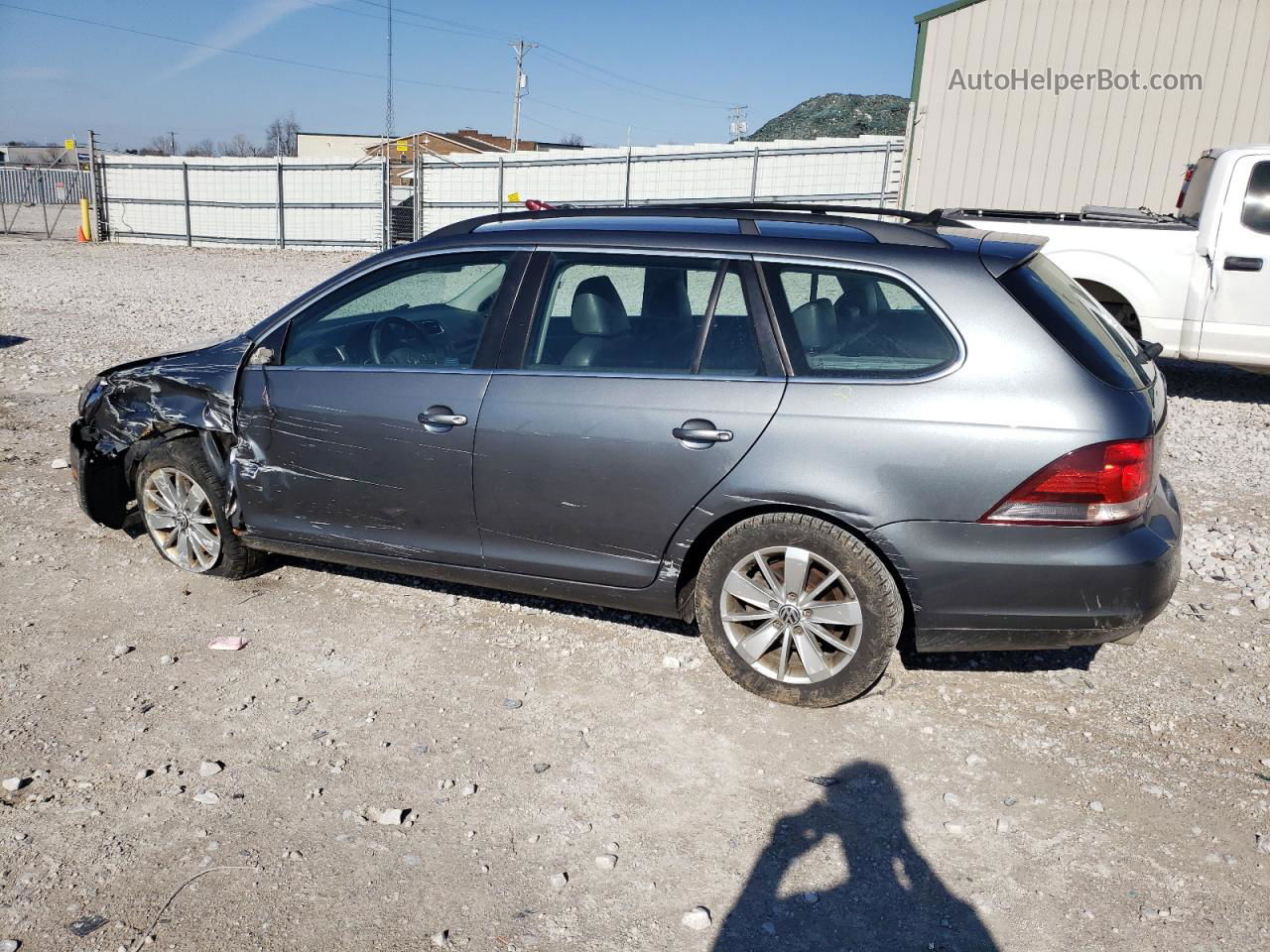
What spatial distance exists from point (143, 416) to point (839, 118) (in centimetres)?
2213

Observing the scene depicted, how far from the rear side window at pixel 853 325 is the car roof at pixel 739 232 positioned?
0.34 feet

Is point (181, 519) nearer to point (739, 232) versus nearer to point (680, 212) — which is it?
point (680, 212)

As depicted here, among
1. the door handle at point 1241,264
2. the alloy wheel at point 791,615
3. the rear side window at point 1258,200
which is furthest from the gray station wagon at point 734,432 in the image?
the rear side window at point 1258,200

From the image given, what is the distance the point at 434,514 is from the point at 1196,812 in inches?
114

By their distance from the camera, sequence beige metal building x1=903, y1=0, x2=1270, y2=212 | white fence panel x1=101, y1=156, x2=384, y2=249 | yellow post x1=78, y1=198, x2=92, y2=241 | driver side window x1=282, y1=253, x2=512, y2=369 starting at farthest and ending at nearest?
yellow post x1=78, y1=198, x2=92, y2=241 → white fence panel x1=101, y1=156, x2=384, y2=249 → beige metal building x1=903, y1=0, x2=1270, y2=212 → driver side window x1=282, y1=253, x2=512, y2=369

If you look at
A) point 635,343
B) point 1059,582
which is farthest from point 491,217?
point 1059,582

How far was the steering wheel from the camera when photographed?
4230 mm

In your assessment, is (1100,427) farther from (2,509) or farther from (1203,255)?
(1203,255)

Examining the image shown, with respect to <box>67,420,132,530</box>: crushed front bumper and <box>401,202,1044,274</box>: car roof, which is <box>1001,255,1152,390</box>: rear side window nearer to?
<box>401,202,1044,274</box>: car roof

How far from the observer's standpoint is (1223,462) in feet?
23.0

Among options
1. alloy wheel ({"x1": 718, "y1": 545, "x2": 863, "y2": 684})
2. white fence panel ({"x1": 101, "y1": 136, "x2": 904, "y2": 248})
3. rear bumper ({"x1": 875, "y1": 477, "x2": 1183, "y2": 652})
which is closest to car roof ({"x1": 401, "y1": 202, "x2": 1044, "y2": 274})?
→ rear bumper ({"x1": 875, "y1": 477, "x2": 1183, "y2": 652})

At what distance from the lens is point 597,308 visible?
4082 millimetres

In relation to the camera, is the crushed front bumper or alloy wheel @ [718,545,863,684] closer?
alloy wheel @ [718,545,863,684]

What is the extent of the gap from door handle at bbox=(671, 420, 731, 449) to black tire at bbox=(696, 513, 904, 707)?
325mm
